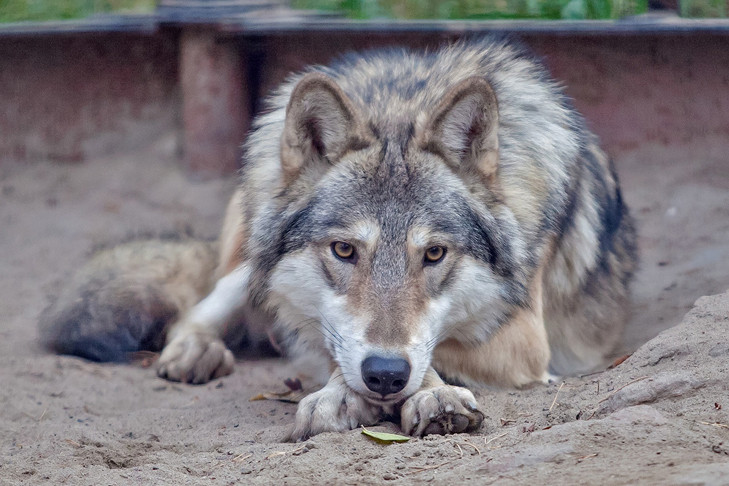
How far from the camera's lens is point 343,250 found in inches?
129

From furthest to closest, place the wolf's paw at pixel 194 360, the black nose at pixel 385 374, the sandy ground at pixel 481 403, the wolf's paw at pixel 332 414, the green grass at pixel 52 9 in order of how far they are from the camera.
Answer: the green grass at pixel 52 9
the wolf's paw at pixel 194 360
the wolf's paw at pixel 332 414
the black nose at pixel 385 374
the sandy ground at pixel 481 403

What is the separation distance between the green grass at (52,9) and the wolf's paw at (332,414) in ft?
17.6

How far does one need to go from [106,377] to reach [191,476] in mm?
1915

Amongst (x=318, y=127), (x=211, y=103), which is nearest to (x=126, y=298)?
(x=318, y=127)

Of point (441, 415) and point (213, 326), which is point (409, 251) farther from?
point (213, 326)

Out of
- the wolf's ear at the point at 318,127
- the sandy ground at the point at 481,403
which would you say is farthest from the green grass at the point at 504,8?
the wolf's ear at the point at 318,127

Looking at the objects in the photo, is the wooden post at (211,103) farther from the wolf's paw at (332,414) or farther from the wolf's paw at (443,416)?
the wolf's paw at (443,416)

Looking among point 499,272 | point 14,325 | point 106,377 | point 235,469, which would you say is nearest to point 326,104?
point 499,272

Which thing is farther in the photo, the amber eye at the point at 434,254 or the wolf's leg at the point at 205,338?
the wolf's leg at the point at 205,338

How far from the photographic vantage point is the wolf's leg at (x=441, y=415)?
2926 millimetres

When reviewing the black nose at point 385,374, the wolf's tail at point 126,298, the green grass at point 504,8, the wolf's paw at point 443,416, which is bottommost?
the wolf's tail at point 126,298

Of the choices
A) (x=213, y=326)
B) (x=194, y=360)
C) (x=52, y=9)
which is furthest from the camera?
(x=52, y=9)

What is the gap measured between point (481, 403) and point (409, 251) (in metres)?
0.74

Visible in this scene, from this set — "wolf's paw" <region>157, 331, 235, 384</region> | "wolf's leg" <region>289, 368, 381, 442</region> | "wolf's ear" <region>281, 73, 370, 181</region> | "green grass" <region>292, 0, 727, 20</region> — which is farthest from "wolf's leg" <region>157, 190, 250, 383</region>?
"green grass" <region>292, 0, 727, 20</region>
